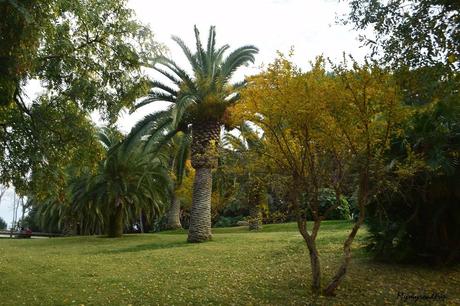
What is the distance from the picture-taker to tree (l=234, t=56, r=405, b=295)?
6.63 metres

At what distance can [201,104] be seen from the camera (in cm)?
1734

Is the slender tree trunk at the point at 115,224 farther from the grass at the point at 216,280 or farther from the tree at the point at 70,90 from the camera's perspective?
the tree at the point at 70,90

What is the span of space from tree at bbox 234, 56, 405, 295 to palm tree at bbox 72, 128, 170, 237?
47.1ft

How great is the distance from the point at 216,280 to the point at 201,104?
960cm

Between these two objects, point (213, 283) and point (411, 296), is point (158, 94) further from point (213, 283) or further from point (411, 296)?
point (411, 296)

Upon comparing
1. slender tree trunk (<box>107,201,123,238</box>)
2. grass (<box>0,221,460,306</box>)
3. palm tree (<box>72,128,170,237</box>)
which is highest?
palm tree (<box>72,128,170,237</box>)

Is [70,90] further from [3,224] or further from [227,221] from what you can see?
[3,224]

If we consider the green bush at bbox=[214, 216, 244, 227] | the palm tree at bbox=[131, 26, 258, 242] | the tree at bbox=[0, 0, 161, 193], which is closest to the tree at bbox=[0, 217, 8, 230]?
the green bush at bbox=[214, 216, 244, 227]

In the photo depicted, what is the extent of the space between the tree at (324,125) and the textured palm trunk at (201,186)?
29.5ft

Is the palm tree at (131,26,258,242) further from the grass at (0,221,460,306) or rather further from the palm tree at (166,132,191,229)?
the grass at (0,221,460,306)

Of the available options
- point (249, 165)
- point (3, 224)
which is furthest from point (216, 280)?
point (3, 224)

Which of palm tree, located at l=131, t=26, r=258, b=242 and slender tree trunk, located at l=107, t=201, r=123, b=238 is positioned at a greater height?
palm tree, located at l=131, t=26, r=258, b=242

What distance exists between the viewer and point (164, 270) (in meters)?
10.3

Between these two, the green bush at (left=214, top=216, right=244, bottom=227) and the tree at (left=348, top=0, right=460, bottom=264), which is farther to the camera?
the green bush at (left=214, top=216, right=244, bottom=227)
